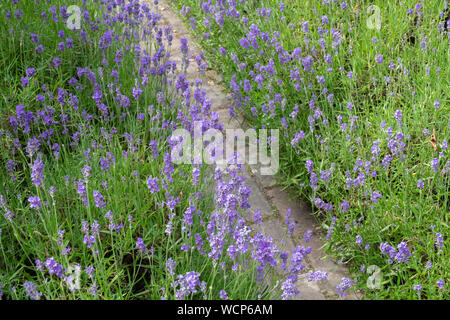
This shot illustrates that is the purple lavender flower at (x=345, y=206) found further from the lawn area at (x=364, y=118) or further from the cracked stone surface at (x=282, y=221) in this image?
the cracked stone surface at (x=282, y=221)

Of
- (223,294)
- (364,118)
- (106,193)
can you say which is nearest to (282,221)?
(364,118)

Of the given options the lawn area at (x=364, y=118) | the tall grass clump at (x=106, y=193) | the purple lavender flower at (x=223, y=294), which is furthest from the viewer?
the lawn area at (x=364, y=118)

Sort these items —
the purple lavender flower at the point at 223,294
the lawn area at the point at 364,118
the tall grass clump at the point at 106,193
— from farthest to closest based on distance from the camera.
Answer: the lawn area at the point at 364,118, the tall grass clump at the point at 106,193, the purple lavender flower at the point at 223,294

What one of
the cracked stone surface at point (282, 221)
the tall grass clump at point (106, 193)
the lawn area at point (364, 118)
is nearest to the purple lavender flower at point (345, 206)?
the lawn area at point (364, 118)

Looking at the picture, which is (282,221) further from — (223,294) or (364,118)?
(223,294)

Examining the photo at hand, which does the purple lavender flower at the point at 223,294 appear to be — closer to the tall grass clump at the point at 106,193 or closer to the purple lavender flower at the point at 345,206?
the tall grass clump at the point at 106,193

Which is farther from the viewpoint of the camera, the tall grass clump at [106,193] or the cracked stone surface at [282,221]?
the cracked stone surface at [282,221]

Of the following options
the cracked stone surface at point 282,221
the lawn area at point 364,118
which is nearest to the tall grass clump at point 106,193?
the cracked stone surface at point 282,221

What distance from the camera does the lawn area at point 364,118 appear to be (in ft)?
9.93

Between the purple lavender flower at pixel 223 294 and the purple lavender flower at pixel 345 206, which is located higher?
the purple lavender flower at pixel 345 206

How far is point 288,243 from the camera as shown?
3.32m

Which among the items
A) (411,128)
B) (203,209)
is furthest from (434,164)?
(203,209)

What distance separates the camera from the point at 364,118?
389 centimetres
